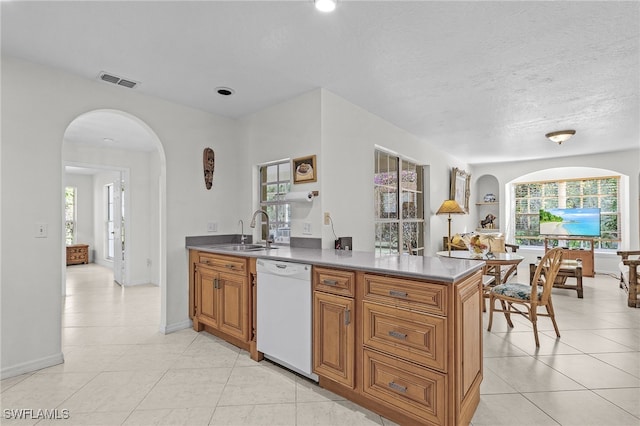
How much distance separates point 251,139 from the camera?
12.4 feet

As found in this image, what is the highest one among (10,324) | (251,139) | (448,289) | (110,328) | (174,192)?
(251,139)

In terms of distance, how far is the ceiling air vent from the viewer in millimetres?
2715

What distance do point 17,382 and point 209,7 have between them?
289cm

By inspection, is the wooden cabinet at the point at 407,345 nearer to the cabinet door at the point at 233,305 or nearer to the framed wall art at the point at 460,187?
the cabinet door at the point at 233,305

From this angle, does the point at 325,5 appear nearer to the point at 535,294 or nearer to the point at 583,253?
the point at 535,294

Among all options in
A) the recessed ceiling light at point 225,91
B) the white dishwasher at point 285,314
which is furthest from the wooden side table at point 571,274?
the recessed ceiling light at point 225,91

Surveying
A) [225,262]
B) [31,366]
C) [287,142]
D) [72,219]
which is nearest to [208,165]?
[287,142]

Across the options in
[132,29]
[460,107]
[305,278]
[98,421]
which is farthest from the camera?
[460,107]

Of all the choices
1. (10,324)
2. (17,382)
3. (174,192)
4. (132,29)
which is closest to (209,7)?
(132,29)

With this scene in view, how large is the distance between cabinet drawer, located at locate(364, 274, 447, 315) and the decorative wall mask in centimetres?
245

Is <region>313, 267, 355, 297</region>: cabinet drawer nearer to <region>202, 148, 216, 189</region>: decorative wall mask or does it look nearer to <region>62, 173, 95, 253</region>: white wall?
<region>202, 148, 216, 189</region>: decorative wall mask

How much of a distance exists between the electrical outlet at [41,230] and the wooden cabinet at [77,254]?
6134 mm

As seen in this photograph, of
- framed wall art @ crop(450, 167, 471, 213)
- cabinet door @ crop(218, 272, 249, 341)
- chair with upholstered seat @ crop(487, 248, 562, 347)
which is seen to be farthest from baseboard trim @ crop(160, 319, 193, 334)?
framed wall art @ crop(450, 167, 471, 213)

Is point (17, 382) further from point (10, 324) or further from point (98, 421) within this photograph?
point (98, 421)
